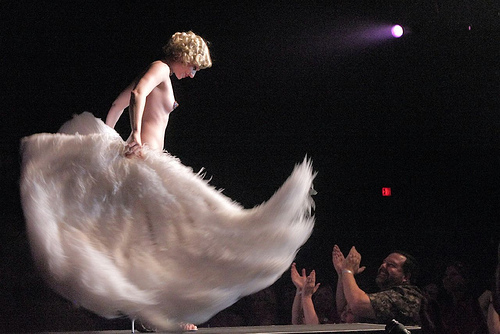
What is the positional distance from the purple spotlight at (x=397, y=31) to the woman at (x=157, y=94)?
1.83 meters

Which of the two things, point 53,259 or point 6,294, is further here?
point 6,294

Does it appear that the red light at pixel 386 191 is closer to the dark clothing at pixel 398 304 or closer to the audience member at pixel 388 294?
the audience member at pixel 388 294

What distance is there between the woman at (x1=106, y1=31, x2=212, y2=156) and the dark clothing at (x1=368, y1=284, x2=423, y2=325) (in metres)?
1.29

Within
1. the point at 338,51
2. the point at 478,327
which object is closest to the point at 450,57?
the point at 338,51

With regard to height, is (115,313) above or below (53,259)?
below

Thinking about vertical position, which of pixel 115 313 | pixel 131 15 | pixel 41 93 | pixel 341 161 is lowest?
pixel 115 313

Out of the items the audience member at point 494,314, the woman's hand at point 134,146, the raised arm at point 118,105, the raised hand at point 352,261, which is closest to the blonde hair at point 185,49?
the raised arm at point 118,105

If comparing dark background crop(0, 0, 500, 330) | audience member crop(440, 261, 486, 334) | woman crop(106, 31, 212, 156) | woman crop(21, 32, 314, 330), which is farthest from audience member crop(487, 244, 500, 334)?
woman crop(106, 31, 212, 156)

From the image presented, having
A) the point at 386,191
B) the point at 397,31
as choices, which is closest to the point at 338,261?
the point at 386,191

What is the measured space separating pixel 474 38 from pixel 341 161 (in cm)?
126

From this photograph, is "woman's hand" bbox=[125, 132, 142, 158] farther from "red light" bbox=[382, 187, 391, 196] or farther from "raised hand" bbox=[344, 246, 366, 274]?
"red light" bbox=[382, 187, 391, 196]

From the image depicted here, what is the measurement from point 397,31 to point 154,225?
2.50m

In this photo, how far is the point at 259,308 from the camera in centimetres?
350

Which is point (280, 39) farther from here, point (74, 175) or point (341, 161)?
point (74, 175)
